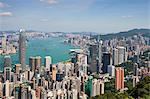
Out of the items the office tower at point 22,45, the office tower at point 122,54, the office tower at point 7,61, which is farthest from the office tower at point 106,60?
the office tower at point 22,45

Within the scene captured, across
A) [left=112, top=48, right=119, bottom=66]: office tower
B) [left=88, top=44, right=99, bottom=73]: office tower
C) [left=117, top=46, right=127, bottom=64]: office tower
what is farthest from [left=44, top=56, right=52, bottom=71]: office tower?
[left=117, top=46, right=127, bottom=64]: office tower

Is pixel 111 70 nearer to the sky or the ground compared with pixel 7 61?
nearer to the ground

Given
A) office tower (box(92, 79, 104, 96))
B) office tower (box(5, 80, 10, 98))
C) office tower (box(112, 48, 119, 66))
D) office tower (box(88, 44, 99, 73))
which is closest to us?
office tower (box(5, 80, 10, 98))

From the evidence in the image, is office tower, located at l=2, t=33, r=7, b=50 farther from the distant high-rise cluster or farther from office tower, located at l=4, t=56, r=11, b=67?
office tower, located at l=4, t=56, r=11, b=67

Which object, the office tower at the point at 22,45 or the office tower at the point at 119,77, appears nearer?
the office tower at the point at 22,45

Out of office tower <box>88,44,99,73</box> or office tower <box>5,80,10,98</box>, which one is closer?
office tower <box>5,80,10,98</box>

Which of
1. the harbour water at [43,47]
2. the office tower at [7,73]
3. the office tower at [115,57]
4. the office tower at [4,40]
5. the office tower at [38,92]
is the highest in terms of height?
the office tower at [4,40]

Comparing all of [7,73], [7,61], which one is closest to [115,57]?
[7,73]

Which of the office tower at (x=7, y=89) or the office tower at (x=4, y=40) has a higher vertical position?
the office tower at (x=4, y=40)

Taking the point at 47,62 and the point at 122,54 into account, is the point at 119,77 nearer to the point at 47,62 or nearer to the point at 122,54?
the point at 122,54

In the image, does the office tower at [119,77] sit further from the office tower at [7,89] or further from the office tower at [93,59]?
the office tower at [7,89]

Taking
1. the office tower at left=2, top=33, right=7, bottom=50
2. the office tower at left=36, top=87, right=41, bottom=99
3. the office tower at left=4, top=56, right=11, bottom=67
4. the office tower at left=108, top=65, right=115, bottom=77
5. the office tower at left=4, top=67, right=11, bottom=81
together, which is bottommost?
the office tower at left=108, top=65, right=115, bottom=77

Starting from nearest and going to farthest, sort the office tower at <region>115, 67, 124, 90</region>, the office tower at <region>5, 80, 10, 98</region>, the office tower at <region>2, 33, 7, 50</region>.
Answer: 1. the office tower at <region>2, 33, 7, 50</region>
2. the office tower at <region>5, 80, 10, 98</region>
3. the office tower at <region>115, 67, 124, 90</region>
